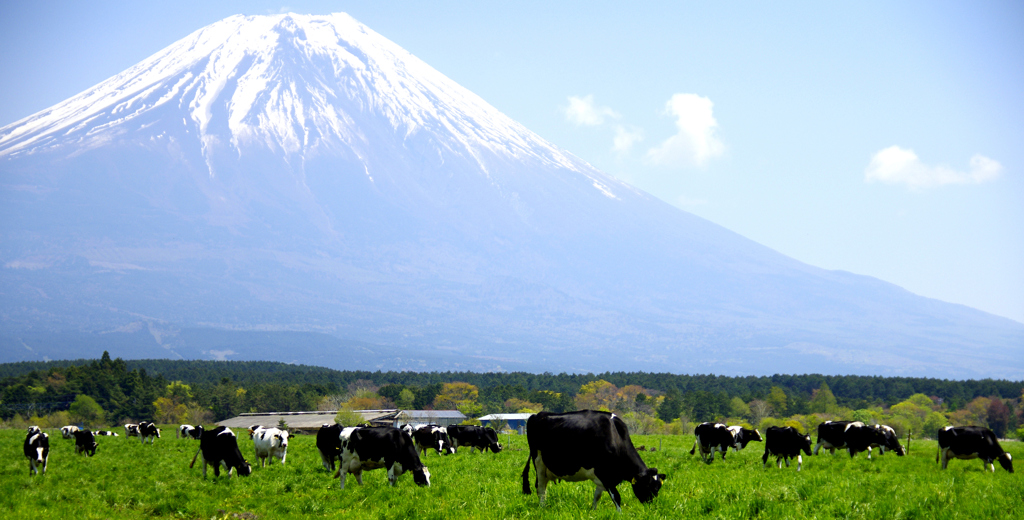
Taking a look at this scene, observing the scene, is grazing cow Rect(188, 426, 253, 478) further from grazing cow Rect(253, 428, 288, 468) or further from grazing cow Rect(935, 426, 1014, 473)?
grazing cow Rect(935, 426, 1014, 473)

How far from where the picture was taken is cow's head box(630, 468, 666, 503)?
502 inches

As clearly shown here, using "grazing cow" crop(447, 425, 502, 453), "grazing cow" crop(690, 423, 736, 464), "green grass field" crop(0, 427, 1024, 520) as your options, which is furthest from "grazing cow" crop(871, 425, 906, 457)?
"grazing cow" crop(447, 425, 502, 453)

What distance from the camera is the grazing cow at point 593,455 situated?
41.7ft

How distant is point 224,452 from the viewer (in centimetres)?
1981

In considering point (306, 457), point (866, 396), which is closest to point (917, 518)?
point (306, 457)

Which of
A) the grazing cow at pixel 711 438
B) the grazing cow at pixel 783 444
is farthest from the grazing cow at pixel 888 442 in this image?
the grazing cow at pixel 711 438

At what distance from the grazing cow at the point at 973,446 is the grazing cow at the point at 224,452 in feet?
64.3

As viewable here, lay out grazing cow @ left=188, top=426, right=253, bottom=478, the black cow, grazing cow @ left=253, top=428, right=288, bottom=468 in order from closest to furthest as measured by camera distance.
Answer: grazing cow @ left=188, top=426, right=253, bottom=478, the black cow, grazing cow @ left=253, top=428, right=288, bottom=468

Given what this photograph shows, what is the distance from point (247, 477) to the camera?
19.8 metres

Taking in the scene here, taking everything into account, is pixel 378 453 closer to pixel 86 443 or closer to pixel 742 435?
pixel 742 435

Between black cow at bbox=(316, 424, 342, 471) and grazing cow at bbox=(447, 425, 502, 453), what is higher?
black cow at bbox=(316, 424, 342, 471)

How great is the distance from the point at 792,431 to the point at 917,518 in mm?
10102

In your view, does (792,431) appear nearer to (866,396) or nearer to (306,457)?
(306,457)

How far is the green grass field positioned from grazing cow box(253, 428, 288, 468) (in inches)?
29.8
